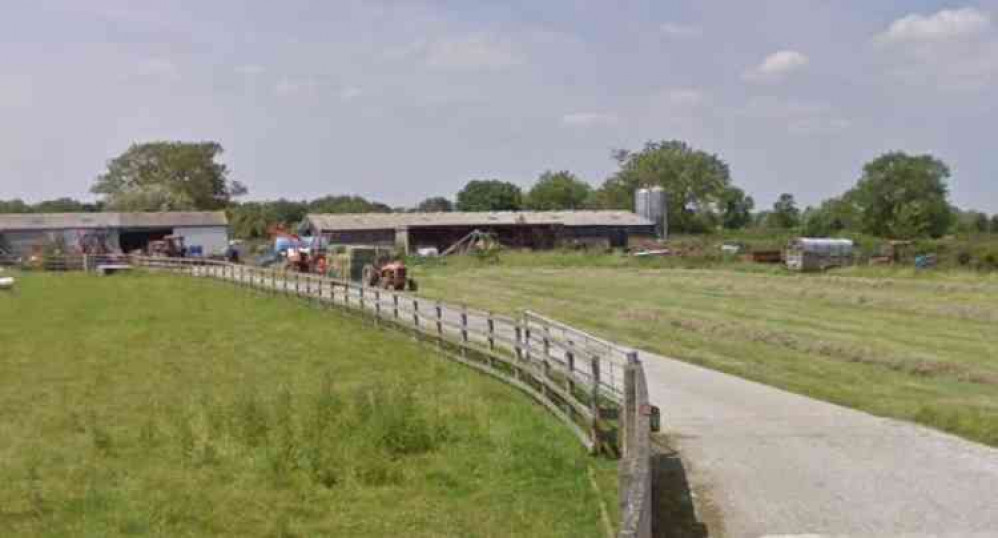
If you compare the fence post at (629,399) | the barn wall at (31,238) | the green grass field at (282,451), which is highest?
the barn wall at (31,238)

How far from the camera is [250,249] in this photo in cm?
9856

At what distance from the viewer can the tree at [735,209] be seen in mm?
152250

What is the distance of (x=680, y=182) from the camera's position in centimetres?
14662

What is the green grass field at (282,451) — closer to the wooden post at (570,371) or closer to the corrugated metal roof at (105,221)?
the wooden post at (570,371)

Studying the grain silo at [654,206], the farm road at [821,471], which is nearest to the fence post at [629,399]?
the farm road at [821,471]

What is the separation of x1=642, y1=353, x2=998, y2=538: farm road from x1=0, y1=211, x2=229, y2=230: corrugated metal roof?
81561 mm

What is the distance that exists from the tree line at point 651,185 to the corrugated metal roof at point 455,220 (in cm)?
1917

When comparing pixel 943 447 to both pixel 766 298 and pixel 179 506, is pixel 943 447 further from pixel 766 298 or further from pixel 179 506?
pixel 766 298

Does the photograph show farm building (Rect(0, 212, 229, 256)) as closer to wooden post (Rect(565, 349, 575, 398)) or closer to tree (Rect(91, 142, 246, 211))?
tree (Rect(91, 142, 246, 211))

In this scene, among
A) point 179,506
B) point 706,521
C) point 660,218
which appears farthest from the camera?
point 660,218

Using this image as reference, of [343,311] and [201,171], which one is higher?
[201,171]

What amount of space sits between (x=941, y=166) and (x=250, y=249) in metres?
78.2

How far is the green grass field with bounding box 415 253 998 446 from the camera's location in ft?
54.8

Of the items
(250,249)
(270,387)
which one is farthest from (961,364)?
(250,249)
